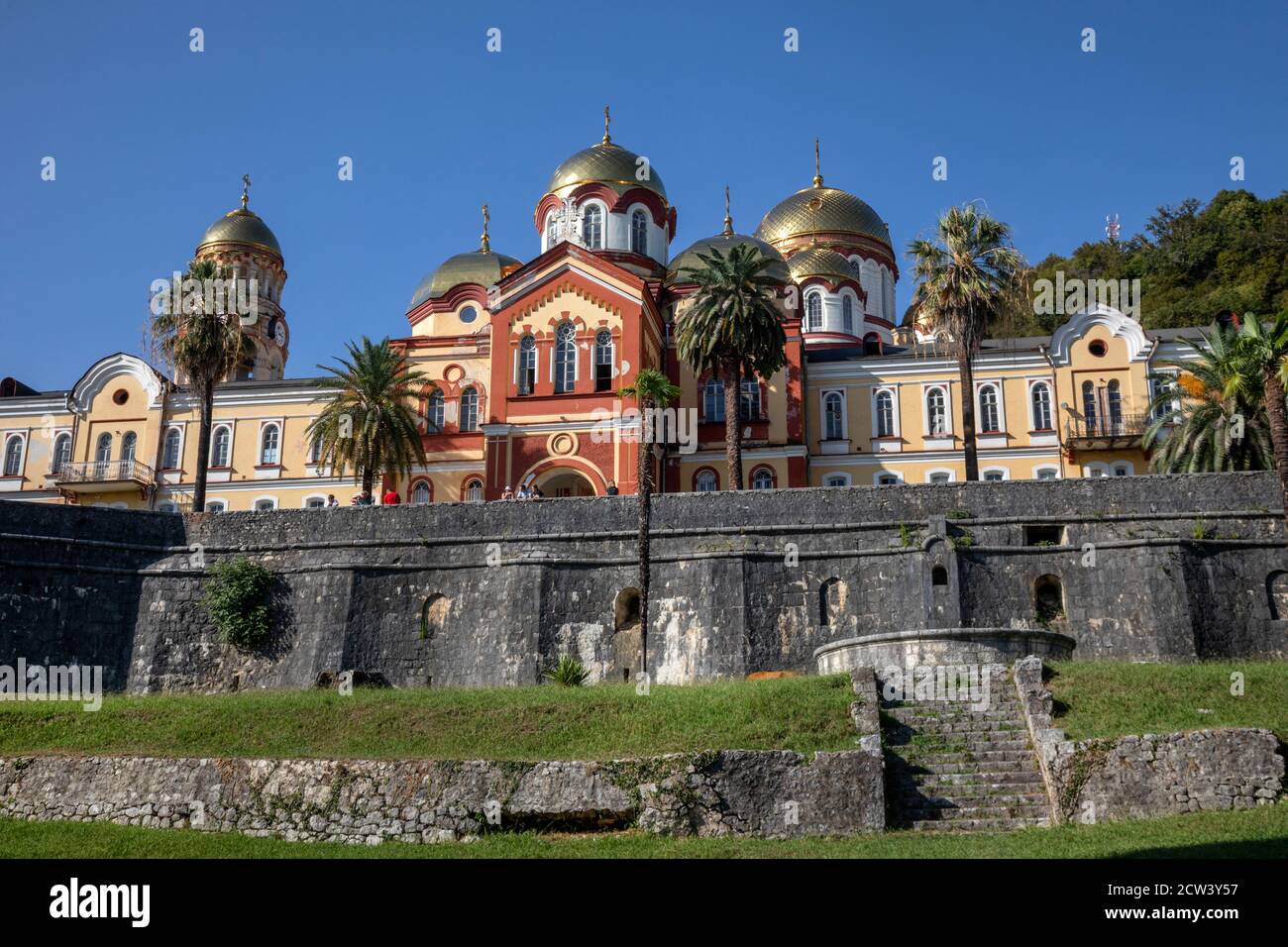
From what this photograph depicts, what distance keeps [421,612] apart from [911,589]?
42.8 ft

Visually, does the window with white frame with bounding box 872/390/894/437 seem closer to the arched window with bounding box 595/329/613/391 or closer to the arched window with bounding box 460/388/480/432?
the arched window with bounding box 595/329/613/391

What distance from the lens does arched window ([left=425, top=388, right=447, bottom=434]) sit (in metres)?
50.0

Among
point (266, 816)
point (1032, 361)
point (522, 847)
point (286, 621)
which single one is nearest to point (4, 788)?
point (266, 816)

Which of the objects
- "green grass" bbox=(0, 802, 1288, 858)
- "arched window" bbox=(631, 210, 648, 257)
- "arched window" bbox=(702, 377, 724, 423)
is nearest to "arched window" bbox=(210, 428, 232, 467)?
"arched window" bbox=(631, 210, 648, 257)

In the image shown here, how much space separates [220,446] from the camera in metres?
53.6

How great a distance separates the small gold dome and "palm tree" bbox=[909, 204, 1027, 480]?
1480cm

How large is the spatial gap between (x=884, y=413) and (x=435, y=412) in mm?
17528

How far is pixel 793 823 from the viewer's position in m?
19.8

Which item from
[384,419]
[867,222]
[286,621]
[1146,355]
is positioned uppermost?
[867,222]

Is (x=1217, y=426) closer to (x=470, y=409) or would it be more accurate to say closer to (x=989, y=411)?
(x=989, y=411)

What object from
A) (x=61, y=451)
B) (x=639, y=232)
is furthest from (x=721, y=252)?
(x=61, y=451)

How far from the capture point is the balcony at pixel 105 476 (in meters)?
52.1

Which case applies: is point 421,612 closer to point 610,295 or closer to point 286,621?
point 286,621

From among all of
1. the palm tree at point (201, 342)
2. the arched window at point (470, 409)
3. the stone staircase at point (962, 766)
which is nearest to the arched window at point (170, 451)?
the arched window at point (470, 409)
